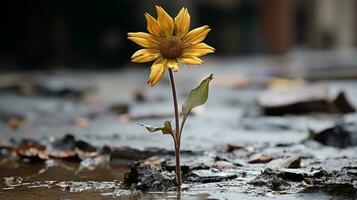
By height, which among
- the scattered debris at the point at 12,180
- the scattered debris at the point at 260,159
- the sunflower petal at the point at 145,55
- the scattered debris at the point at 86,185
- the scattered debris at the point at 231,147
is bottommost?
the scattered debris at the point at 86,185

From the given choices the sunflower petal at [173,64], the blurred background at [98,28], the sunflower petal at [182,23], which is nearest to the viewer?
A: the sunflower petal at [173,64]

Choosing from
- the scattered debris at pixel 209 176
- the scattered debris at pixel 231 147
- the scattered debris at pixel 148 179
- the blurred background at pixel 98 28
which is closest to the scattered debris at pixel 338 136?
the scattered debris at pixel 231 147

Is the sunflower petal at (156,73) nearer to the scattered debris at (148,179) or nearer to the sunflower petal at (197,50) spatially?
the sunflower petal at (197,50)

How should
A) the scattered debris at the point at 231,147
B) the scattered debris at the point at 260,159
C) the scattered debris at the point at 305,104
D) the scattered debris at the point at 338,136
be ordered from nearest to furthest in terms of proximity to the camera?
the scattered debris at the point at 260,159 → the scattered debris at the point at 231,147 → the scattered debris at the point at 338,136 → the scattered debris at the point at 305,104

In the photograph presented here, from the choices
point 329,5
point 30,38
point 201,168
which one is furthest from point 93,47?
point 329,5

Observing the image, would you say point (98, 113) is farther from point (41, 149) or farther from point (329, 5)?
point (329, 5)

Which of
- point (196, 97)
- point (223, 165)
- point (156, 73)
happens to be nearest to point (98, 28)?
point (223, 165)
